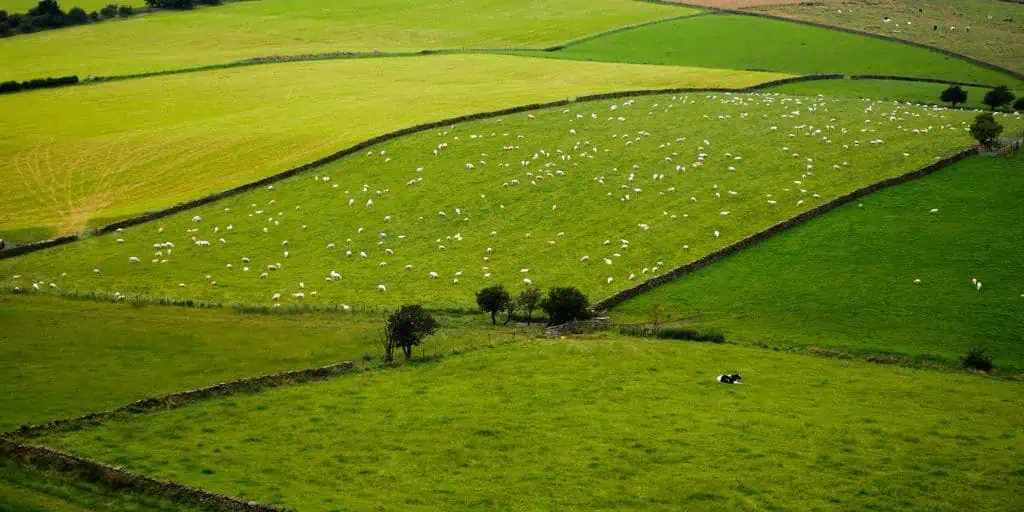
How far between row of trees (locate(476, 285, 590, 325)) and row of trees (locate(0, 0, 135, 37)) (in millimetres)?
92668

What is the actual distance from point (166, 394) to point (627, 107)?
46.2 meters

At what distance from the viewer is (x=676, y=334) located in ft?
148

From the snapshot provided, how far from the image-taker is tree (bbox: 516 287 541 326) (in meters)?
47.2

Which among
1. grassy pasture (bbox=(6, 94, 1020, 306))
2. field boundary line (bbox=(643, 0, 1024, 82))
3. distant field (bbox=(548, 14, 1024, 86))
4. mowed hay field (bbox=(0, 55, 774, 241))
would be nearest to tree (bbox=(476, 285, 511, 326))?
grassy pasture (bbox=(6, 94, 1020, 306))

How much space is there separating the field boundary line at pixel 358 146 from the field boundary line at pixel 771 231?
913 inches

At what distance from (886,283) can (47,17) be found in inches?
4094

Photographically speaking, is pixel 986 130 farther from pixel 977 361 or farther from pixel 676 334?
pixel 676 334

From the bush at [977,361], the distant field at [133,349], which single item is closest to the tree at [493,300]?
the distant field at [133,349]

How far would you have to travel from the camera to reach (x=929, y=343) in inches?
1706

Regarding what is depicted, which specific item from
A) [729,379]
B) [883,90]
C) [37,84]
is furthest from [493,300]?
[37,84]

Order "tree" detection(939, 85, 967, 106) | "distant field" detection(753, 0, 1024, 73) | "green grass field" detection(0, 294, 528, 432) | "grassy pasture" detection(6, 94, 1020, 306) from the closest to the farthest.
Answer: "green grass field" detection(0, 294, 528, 432)
"grassy pasture" detection(6, 94, 1020, 306)
"tree" detection(939, 85, 967, 106)
"distant field" detection(753, 0, 1024, 73)

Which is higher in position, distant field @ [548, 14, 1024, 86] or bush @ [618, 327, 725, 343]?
distant field @ [548, 14, 1024, 86]

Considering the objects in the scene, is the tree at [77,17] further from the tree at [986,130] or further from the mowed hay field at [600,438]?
the mowed hay field at [600,438]

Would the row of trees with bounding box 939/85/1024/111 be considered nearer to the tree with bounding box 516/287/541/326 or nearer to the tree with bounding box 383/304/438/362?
the tree with bounding box 516/287/541/326
